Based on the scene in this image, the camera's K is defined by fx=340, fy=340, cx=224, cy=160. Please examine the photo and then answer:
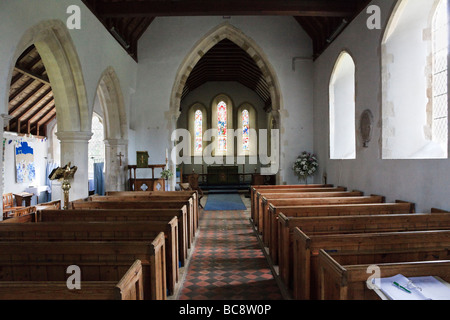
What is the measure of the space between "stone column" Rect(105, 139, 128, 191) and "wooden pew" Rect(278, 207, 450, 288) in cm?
564

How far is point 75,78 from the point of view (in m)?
5.67

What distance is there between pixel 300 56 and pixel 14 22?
684 cm

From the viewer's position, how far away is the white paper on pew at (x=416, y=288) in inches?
62.6

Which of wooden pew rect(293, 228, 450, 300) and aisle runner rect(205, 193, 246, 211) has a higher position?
wooden pew rect(293, 228, 450, 300)

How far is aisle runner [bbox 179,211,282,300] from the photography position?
3.04m

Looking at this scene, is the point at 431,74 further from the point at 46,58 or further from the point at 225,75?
the point at 225,75

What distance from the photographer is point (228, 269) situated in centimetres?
372

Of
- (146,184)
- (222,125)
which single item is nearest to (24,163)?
(146,184)

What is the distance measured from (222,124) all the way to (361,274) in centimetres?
1398

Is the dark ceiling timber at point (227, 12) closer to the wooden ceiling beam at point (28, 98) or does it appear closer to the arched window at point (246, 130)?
the wooden ceiling beam at point (28, 98)

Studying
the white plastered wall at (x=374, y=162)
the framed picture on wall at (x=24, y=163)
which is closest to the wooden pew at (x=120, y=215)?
the white plastered wall at (x=374, y=162)

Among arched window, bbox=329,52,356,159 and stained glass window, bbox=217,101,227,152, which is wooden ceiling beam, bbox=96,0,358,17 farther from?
stained glass window, bbox=217,101,227,152

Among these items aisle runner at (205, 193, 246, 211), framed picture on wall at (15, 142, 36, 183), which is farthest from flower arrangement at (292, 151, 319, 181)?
framed picture on wall at (15, 142, 36, 183)
